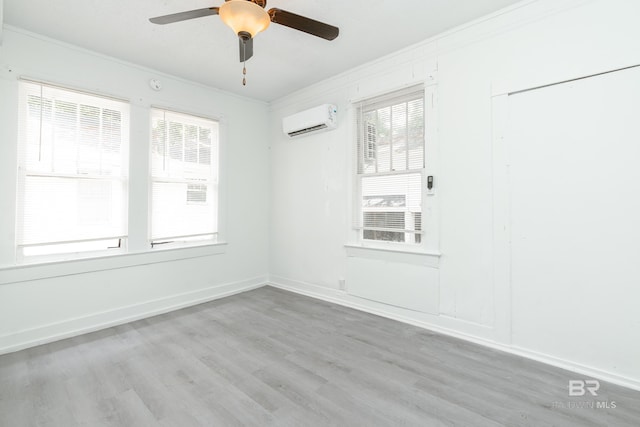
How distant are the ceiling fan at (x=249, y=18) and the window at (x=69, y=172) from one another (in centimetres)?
183

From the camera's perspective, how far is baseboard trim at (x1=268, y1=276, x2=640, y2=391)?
6.88 feet

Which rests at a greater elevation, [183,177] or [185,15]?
[185,15]

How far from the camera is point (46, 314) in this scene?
2797mm

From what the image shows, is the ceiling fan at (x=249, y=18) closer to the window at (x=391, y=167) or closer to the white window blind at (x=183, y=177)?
the window at (x=391, y=167)

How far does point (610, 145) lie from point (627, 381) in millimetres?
1680

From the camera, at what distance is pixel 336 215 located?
12.7 ft

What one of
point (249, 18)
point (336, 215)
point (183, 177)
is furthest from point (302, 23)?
point (183, 177)

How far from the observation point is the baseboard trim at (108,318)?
8.69ft

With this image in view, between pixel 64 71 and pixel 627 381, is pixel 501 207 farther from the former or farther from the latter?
pixel 64 71

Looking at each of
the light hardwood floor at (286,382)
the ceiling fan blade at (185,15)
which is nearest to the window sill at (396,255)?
the light hardwood floor at (286,382)

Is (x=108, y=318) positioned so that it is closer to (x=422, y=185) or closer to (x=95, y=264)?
(x=95, y=264)

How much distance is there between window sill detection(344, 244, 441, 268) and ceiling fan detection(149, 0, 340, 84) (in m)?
2.21

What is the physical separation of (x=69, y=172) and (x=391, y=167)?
11.4 feet

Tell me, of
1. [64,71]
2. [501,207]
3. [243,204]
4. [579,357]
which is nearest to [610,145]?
[501,207]
